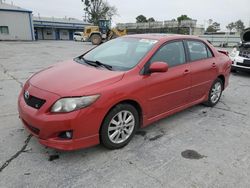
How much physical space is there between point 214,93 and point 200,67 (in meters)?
0.98

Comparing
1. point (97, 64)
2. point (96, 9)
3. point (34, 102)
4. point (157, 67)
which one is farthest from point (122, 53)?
point (96, 9)

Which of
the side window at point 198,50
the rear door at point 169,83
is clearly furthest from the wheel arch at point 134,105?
the side window at point 198,50

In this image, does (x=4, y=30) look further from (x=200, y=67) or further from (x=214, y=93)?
(x=200, y=67)

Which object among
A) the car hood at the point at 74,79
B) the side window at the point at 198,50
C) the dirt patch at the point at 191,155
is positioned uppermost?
the side window at the point at 198,50

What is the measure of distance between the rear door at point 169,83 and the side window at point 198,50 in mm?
261

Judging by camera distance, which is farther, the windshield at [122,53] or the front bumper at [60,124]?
the windshield at [122,53]

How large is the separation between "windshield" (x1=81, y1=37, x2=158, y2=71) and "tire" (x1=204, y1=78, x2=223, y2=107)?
199cm

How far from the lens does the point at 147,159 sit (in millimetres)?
3121

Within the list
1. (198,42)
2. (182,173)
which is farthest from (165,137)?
(198,42)

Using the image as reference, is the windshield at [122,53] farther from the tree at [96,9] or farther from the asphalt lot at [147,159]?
the tree at [96,9]

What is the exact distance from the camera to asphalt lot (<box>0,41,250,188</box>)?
8.79 feet

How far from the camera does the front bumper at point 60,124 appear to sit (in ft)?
9.05

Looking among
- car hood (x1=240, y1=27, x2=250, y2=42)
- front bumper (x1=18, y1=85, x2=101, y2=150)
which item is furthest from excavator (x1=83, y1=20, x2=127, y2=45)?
front bumper (x1=18, y1=85, x2=101, y2=150)

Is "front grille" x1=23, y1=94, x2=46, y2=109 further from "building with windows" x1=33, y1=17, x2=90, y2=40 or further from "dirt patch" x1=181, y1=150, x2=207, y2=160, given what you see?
"building with windows" x1=33, y1=17, x2=90, y2=40
